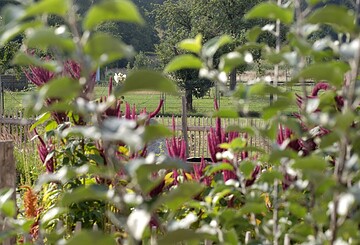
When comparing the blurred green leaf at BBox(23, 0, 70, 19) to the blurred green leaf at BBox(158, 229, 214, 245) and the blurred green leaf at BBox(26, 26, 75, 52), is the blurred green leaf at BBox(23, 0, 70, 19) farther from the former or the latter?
the blurred green leaf at BBox(158, 229, 214, 245)

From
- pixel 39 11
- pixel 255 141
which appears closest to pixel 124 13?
pixel 39 11

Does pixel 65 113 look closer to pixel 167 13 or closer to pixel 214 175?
pixel 214 175

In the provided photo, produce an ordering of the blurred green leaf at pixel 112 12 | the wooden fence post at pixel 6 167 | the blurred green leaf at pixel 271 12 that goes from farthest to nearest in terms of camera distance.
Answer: the wooden fence post at pixel 6 167
the blurred green leaf at pixel 271 12
the blurred green leaf at pixel 112 12

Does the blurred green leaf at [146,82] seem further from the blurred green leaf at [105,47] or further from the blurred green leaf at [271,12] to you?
the blurred green leaf at [271,12]

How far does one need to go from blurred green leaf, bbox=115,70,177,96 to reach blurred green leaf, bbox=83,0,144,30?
6 cm

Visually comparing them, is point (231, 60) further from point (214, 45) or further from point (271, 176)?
point (271, 176)

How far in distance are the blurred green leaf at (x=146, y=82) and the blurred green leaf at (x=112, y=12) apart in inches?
2.5

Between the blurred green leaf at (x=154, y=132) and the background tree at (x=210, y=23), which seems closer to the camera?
the blurred green leaf at (x=154, y=132)

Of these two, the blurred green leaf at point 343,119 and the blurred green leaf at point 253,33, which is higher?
the blurred green leaf at point 253,33

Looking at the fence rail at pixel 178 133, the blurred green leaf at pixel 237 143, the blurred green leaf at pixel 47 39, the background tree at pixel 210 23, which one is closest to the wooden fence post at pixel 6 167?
the blurred green leaf at pixel 237 143

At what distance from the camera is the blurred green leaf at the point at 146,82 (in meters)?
0.79

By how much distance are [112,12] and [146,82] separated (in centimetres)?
10

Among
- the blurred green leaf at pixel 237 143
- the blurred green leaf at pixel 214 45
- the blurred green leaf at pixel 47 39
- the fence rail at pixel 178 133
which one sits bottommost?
the fence rail at pixel 178 133

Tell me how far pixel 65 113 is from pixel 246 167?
1667mm
